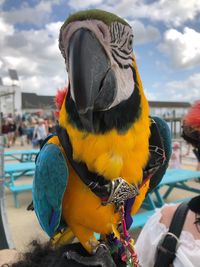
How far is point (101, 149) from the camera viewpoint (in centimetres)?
83

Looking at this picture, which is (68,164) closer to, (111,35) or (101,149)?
(101,149)

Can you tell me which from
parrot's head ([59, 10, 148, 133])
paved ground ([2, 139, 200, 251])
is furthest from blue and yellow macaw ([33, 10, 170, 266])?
paved ground ([2, 139, 200, 251])

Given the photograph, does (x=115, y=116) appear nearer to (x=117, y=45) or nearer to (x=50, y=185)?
(x=117, y=45)

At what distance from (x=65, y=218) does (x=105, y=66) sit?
0.52 meters

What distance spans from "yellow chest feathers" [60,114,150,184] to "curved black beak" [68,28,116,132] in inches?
2.8

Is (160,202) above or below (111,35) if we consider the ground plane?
below

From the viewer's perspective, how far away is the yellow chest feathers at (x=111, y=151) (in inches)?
32.8

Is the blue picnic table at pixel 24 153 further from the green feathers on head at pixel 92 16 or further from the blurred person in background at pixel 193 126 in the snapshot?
the green feathers on head at pixel 92 16

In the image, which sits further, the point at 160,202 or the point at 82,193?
the point at 160,202

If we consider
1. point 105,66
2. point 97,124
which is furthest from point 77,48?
point 97,124

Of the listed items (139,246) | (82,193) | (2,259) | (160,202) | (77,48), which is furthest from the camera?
(160,202)

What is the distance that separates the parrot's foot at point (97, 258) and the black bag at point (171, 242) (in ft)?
1.15

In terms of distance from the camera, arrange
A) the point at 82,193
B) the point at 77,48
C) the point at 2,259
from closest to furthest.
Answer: the point at 77,48 < the point at 82,193 < the point at 2,259

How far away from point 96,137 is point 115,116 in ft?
0.26
